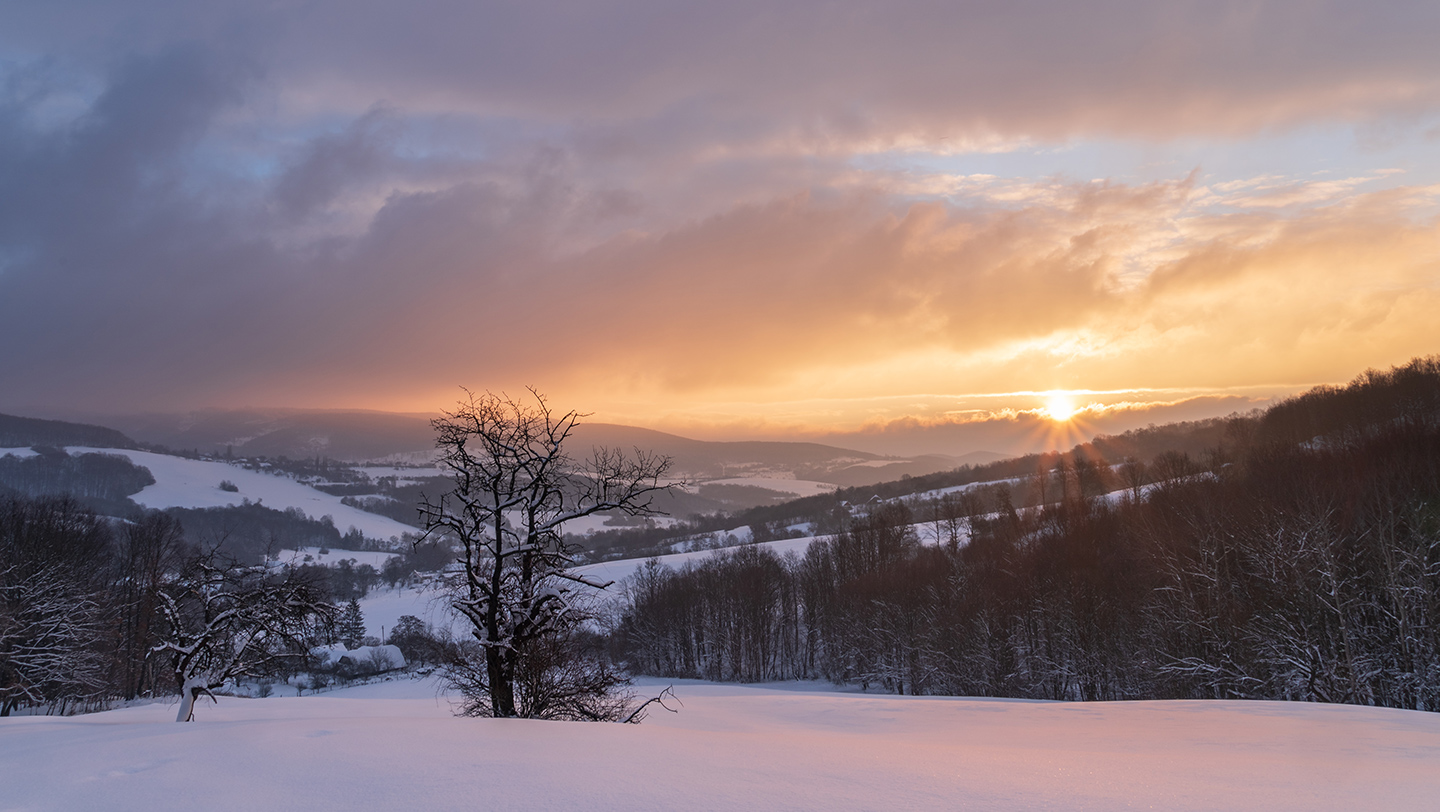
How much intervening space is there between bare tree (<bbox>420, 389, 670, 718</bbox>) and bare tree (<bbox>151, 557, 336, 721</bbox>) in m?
5.03

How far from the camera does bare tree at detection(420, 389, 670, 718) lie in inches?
763

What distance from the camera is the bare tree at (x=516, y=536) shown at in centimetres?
1938

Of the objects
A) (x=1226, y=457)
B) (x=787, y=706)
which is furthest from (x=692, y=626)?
(x=1226, y=457)

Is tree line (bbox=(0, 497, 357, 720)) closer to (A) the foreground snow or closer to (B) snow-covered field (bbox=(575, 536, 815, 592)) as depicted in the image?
(A) the foreground snow

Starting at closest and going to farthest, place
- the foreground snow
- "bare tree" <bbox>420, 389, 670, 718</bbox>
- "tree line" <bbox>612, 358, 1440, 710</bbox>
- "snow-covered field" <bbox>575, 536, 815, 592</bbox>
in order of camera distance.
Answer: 1. the foreground snow
2. "bare tree" <bbox>420, 389, 670, 718</bbox>
3. "tree line" <bbox>612, 358, 1440, 710</bbox>
4. "snow-covered field" <bbox>575, 536, 815, 592</bbox>

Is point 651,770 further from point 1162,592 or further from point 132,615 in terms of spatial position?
point 132,615

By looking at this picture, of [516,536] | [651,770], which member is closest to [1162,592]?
[516,536]

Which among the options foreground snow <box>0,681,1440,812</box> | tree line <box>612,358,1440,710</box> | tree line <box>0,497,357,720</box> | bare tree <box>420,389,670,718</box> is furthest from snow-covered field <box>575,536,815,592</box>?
foreground snow <box>0,681,1440,812</box>

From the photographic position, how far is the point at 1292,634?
39.6m

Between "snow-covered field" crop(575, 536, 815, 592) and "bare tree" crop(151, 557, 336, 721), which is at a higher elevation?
"bare tree" crop(151, 557, 336, 721)

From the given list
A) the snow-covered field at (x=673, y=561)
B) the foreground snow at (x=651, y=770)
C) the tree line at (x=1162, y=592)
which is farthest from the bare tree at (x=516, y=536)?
the snow-covered field at (x=673, y=561)

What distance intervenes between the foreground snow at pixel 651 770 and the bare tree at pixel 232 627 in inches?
141

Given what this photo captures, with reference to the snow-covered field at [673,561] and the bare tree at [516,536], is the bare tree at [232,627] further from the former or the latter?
the snow-covered field at [673,561]

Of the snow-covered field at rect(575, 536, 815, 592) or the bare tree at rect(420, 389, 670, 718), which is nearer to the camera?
the bare tree at rect(420, 389, 670, 718)
